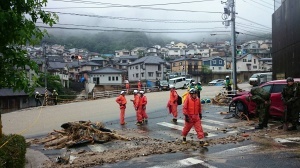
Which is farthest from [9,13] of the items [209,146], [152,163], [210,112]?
[210,112]

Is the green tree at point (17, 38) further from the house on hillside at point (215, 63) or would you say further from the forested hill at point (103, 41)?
the forested hill at point (103, 41)

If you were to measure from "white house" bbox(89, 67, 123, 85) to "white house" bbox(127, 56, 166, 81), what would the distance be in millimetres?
5984

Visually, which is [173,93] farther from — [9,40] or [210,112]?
[9,40]

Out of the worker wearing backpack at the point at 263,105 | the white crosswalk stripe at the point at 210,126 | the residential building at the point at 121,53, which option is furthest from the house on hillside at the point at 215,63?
the worker wearing backpack at the point at 263,105

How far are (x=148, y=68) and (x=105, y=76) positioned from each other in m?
9.35

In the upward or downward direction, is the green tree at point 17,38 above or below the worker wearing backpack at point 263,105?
above

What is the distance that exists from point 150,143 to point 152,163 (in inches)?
103

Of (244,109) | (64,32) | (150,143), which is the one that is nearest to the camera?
(150,143)

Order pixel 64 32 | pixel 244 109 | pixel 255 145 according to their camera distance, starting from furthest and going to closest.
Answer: pixel 64 32 → pixel 244 109 → pixel 255 145

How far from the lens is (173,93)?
1463 centimetres

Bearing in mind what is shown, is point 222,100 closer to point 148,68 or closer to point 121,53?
point 148,68

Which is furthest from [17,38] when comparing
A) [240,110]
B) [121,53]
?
[121,53]

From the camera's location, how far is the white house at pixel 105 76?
56.7m

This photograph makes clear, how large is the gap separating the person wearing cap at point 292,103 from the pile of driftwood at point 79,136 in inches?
221
